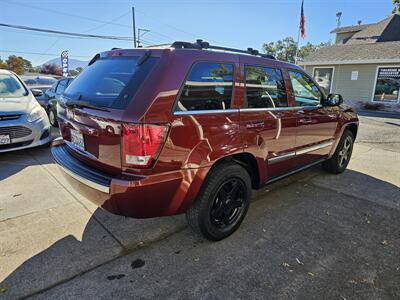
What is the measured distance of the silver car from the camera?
16.1ft

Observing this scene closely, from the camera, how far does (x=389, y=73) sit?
14.9 m

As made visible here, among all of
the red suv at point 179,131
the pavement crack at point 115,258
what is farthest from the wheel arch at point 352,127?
the pavement crack at point 115,258

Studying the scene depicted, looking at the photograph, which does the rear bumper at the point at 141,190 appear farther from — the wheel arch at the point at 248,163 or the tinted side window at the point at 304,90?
the tinted side window at the point at 304,90

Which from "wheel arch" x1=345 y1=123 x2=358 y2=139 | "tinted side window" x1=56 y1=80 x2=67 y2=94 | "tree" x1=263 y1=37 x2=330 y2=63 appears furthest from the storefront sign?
"tree" x1=263 y1=37 x2=330 y2=63

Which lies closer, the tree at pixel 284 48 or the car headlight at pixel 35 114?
the car headlight at pixel 35 114

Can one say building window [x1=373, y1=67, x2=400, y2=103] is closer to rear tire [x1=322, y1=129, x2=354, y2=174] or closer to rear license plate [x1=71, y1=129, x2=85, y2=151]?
rear tire [x1=322, y1=129, x2=354, y2=174]

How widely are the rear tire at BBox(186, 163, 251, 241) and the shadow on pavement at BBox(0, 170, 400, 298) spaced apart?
0.16m

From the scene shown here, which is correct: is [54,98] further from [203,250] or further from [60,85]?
[203,250]

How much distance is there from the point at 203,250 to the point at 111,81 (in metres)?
1.79

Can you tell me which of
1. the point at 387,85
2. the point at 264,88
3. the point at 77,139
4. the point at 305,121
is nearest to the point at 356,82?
the point at 387,85

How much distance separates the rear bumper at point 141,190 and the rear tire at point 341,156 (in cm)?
319

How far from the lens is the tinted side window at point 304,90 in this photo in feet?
11.9

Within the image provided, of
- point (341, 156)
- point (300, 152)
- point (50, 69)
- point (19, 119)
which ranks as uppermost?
point (50, 69)

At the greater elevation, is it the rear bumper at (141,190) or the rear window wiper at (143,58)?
the rear window wiper at (143,58)
